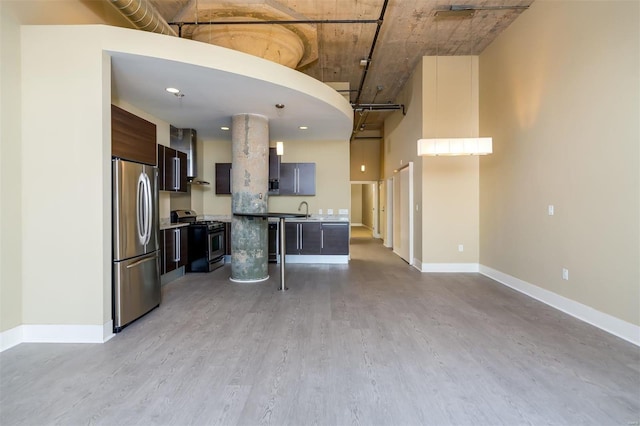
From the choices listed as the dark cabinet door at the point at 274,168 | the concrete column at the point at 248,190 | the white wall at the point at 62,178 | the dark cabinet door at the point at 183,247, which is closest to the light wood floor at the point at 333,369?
the white wall at the point at 62,178

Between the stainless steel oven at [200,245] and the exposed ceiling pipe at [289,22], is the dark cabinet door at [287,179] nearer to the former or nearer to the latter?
the stainless steel oven at [200,245]

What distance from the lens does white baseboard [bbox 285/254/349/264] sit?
6316 mm

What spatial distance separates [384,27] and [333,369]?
471 centimetres

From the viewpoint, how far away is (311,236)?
6.24 metres

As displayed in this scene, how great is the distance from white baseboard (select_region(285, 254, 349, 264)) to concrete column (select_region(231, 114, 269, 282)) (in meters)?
1.49

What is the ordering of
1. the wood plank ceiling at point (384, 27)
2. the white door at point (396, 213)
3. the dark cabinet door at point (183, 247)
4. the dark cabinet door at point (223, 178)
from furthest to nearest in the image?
1. the white door at point (396, 213)
2. the dark cabinet door at point (223, 178)
3. the dark cabinet door at point (183, 247)
4. the wood plank ceiling at point (384, 27)

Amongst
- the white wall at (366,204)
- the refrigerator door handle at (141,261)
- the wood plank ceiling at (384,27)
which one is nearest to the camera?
the refrigerator door handle at (141,261)

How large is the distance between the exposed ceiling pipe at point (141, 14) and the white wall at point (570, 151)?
4705 millimetres

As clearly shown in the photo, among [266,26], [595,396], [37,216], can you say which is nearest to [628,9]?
[595,396]

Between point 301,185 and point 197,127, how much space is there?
2262 mm

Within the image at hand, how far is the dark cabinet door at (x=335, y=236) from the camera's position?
622 cm

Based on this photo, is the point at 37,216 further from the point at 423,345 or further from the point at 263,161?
the point at 423,345

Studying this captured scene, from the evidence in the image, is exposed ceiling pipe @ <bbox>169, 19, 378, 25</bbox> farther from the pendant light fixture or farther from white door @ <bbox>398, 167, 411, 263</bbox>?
white door @ <bbox>398, 167, 411, 263</bbox>

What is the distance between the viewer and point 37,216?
267 centimetres
